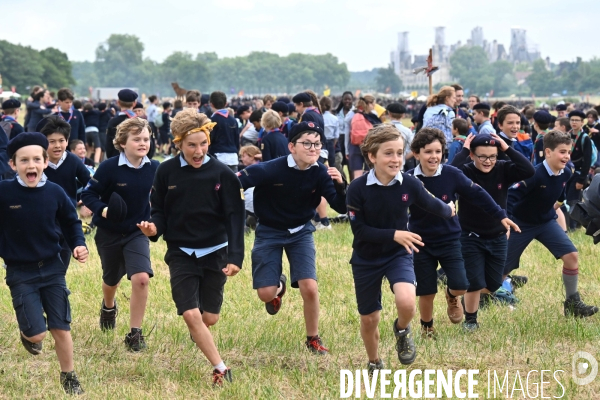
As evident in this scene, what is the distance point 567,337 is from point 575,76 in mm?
186116

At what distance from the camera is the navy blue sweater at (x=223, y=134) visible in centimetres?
1391

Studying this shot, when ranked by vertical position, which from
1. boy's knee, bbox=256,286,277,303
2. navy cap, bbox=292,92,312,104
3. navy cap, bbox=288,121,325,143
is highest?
navy cap, bbox=292,92,312,104

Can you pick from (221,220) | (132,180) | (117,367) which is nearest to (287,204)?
(221,220)

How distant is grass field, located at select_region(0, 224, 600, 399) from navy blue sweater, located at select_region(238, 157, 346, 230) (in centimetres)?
111

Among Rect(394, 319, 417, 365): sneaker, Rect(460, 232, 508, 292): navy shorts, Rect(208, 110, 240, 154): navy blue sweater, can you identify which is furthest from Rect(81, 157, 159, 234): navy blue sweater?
Rect(208, 110, 240, 154): navy blue sweater

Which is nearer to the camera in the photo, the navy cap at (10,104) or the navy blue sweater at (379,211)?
the navy blue sweater at (379,211)

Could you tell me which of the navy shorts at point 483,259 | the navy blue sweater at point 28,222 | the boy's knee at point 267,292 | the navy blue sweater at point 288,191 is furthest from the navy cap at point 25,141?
the navy shorts at point 483,259

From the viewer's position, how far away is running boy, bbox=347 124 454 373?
249 inches

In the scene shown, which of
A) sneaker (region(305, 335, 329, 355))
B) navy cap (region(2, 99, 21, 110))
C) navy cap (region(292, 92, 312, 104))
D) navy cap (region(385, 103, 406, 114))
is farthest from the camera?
navy cap (region(2, 99, 21, 110))

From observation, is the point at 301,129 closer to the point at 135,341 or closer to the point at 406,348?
the point at 406,348

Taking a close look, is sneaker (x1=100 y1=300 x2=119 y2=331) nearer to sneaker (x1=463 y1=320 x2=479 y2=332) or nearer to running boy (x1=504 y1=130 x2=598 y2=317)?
sneaker (x1=463 y1=320 x2=479 y2=332)

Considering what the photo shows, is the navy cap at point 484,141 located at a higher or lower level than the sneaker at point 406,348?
higher

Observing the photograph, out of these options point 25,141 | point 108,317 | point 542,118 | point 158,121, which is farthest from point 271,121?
point 158,121

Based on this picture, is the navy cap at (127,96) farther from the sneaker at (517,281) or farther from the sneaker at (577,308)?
the sneaker at (577,308)
